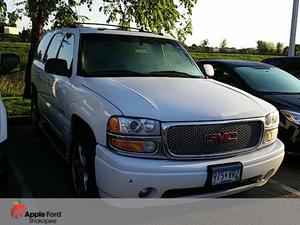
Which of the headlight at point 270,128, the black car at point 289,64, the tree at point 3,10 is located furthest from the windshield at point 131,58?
the tree at point 3,10

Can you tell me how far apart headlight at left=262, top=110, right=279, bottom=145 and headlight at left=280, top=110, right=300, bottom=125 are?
4.55 feet

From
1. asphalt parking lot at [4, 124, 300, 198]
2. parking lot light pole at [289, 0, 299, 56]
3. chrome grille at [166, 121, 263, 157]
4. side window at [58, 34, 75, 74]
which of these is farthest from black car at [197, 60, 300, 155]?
parking lot light pole at [289, 0, 299, 56]

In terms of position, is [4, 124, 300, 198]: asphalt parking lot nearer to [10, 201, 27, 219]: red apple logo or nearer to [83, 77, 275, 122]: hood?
[10, 201, 27, 219]: red apple logo

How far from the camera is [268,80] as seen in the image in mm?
6820

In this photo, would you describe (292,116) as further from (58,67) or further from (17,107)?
(17,107)

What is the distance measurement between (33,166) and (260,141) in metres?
2.94

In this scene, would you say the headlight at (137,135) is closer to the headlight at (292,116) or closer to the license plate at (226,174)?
the license plate at (226,174)

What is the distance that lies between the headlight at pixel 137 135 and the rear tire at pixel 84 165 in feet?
1.17

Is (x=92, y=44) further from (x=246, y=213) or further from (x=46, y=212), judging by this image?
(x=246, y=213)

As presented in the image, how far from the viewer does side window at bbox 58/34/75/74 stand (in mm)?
5008

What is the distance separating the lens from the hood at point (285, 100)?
5.80 meters

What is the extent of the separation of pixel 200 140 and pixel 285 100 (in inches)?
108

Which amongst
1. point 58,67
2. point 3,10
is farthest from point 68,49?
point 3,10

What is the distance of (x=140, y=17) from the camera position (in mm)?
10625
